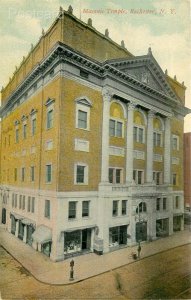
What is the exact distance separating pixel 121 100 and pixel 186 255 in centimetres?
1082

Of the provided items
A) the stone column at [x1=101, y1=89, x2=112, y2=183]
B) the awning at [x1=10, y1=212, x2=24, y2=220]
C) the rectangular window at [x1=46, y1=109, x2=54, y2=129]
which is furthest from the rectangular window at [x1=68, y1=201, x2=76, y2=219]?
the awning at [x1=10, y1=212, x2=24, y2=220]

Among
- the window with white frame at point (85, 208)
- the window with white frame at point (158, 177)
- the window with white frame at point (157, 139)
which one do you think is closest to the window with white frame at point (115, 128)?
the window with white frame at point (157, 139)

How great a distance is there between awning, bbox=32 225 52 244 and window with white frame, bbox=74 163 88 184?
11.1ft

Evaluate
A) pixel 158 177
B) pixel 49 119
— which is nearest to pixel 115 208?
pixel 158 177

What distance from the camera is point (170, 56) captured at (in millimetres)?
12078

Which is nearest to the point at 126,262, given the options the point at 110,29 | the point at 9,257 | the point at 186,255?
the point at 186,255

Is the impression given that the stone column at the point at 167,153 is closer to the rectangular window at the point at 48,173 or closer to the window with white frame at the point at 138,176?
the window with white frame at the point at 138,176

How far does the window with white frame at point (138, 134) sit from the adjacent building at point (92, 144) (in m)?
0.08

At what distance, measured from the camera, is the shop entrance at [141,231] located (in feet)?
58.3

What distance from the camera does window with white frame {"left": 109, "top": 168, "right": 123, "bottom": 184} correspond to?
17500mm

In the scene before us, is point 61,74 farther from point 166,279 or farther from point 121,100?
point 166,279

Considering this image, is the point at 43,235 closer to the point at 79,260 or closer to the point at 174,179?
the point at 79,260

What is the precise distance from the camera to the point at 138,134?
18281 millimetres

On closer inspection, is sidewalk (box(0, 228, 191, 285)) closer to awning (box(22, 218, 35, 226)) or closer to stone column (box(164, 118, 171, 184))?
awning (box(22, 218, 35, 226))
